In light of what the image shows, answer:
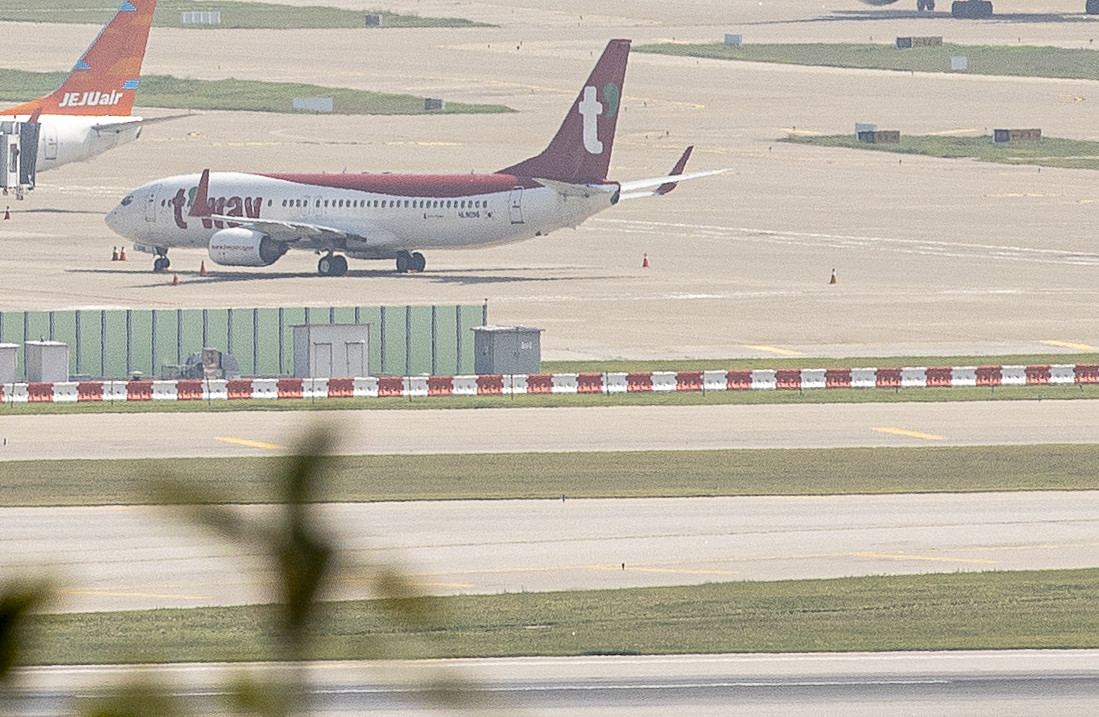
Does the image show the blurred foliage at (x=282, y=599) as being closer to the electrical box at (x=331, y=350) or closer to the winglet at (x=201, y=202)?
the electrical box at (x=331, y=350)

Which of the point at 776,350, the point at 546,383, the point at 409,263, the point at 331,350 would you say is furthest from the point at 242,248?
the point at 546,383

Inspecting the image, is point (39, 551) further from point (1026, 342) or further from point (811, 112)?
point (811, 112)

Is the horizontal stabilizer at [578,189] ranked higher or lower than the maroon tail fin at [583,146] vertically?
lower

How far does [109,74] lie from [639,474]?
92634 mm

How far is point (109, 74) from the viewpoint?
458 ft

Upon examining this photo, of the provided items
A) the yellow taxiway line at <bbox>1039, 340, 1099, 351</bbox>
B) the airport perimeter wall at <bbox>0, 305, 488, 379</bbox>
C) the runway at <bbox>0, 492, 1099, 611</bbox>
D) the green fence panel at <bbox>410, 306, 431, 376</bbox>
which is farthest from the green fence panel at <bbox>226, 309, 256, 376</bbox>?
the yellow taxiway line at <bbox>1039, 340, 1099, 351</bbox>

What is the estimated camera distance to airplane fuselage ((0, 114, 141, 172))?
136 meters

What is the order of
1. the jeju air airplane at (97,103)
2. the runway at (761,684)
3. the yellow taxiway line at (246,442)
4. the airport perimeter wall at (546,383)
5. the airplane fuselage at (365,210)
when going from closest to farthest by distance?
the runway at (761,684)
the yellow taxiway line at (246,442)
the airport perimeter wall at (546,383)
the airplane fuselage at (365,210)
the jeju air airplane at (97,103)

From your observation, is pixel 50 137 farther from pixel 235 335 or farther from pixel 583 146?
pixel 235 335

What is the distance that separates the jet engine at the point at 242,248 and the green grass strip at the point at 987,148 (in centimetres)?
7130

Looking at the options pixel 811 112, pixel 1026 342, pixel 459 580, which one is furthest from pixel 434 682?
pixel 811 112

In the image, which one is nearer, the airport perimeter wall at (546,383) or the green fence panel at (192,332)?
the airport perimeter wall at (546,383)

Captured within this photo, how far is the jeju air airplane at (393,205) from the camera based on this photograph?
316 ft

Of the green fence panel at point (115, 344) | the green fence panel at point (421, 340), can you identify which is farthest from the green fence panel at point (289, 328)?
the green fence panel at point (115, 344)
